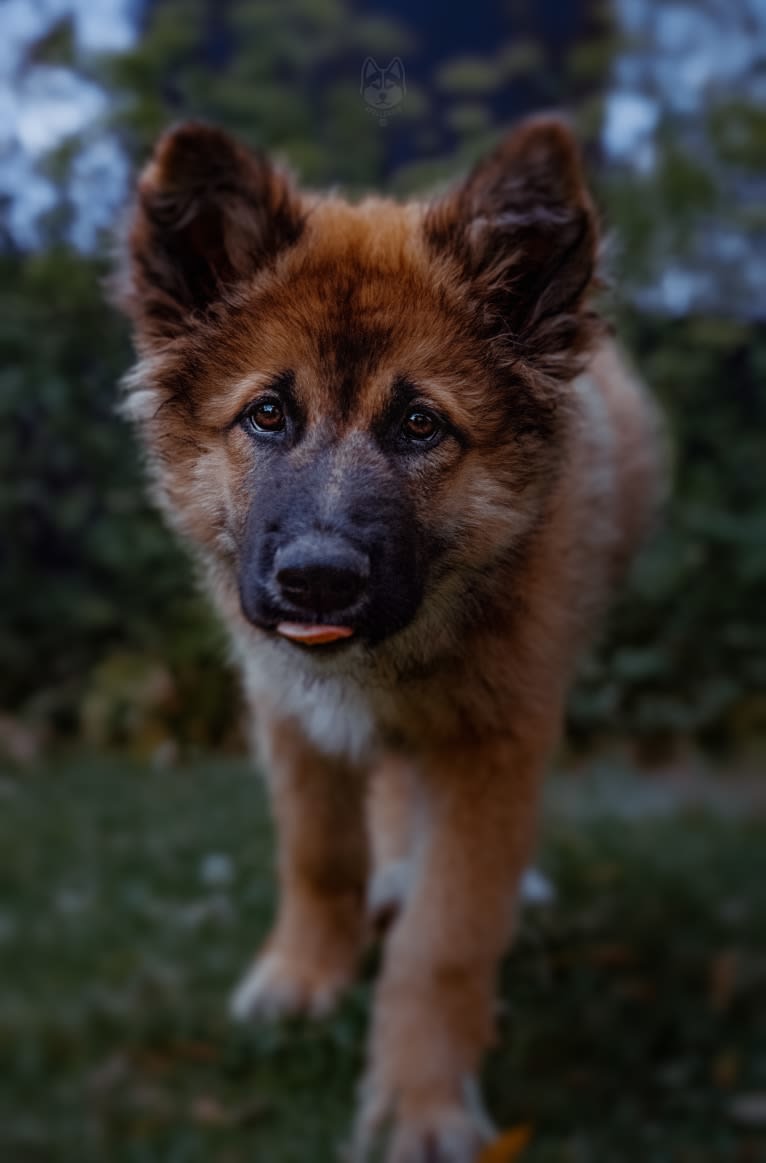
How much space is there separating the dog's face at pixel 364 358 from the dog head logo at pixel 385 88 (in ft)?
1.78

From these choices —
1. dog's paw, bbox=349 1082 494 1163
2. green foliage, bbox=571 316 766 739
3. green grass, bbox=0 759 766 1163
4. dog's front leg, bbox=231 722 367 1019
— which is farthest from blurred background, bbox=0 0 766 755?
dog's paw, bbox=349 1082 494 1163

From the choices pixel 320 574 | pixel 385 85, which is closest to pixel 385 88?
pixel 385 85

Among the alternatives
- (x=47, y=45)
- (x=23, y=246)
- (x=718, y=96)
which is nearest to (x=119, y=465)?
(x=23, y=246)

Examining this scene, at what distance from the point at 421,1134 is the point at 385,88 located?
2.96 metres

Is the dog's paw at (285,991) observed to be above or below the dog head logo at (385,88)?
below

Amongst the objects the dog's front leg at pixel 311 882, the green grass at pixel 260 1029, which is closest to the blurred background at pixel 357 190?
the green grass at pixel 260 1029

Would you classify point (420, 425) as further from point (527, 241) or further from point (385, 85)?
point (385, 85)

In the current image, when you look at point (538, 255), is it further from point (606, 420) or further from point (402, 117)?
point (402, 117)

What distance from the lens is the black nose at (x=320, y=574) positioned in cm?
257

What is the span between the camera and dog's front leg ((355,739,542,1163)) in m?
3.29

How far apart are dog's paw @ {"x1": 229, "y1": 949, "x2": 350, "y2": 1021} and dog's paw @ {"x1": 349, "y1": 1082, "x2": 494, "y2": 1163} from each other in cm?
56

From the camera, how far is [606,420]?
4047mm

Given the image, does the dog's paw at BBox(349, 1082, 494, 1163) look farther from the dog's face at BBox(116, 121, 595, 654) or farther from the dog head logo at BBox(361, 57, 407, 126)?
the dog head logo at BBox(361, 57, 407, 126)

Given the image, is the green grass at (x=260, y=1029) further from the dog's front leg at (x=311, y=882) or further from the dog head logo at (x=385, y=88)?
the dog head logo at (x=385, y=88)
